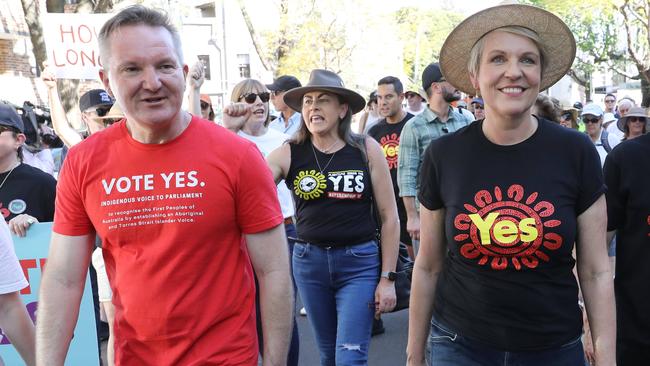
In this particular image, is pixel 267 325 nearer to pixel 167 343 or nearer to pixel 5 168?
pixel 167 343

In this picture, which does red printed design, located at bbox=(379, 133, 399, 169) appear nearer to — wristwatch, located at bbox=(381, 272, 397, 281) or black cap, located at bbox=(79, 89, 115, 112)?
black cap, located at bbox=(79, 89, 115, 112)

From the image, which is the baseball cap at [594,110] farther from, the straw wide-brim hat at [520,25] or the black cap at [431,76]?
the straw wide-brim hat at [520,25]

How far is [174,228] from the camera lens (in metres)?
2.23

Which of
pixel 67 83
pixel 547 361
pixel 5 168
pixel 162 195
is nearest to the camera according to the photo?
pixel 162 195

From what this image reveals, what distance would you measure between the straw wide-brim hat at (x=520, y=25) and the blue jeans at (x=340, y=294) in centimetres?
148

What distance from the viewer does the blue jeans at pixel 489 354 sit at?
2.53 metres

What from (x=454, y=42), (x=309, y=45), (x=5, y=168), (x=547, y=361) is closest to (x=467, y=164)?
(x=454, y=42)

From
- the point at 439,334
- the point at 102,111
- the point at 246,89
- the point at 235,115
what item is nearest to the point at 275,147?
the point at 235,115

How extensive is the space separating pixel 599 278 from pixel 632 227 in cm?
50

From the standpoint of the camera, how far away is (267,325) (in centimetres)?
238

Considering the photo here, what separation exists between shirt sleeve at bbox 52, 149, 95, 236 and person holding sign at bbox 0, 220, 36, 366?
830 mm

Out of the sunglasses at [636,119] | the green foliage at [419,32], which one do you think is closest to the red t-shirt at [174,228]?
the sunglasses at [636,119]

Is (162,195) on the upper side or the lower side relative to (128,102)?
lower

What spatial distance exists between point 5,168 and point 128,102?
8.68ft
